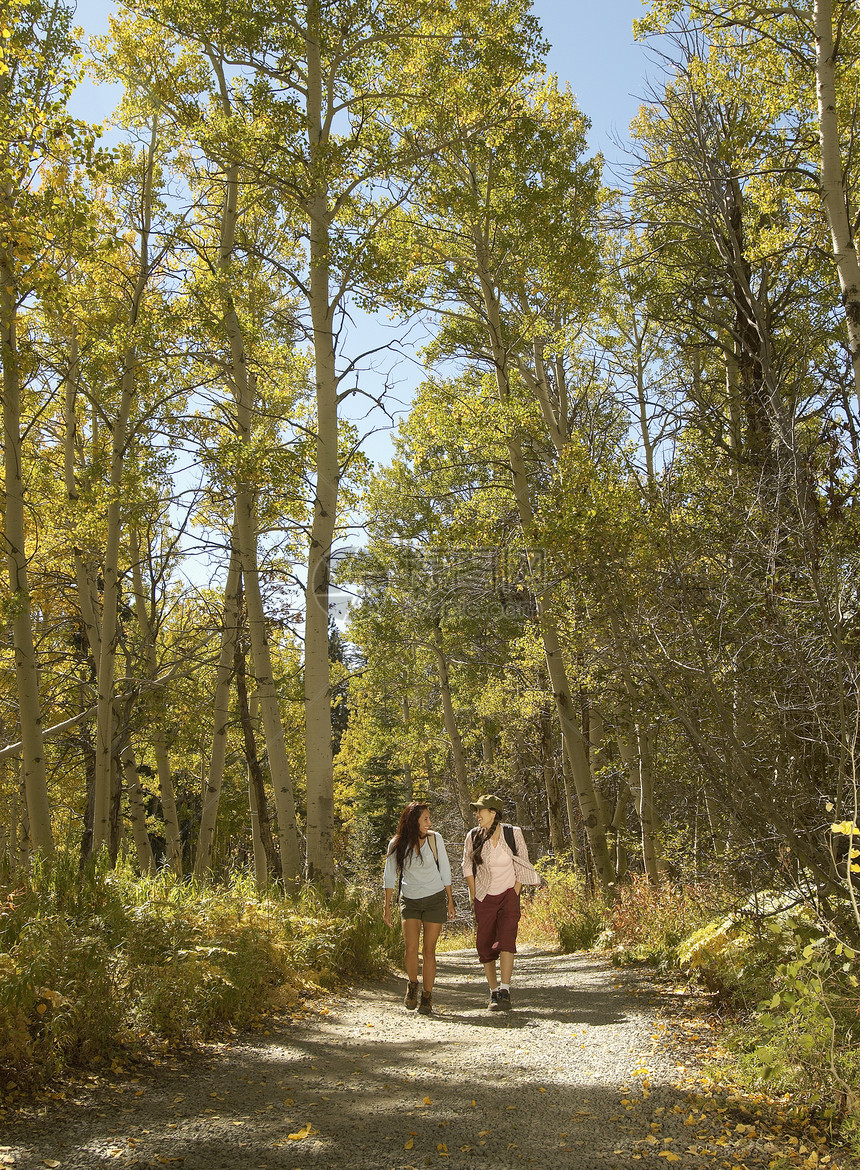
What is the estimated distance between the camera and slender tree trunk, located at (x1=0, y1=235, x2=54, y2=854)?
8195 millimetres

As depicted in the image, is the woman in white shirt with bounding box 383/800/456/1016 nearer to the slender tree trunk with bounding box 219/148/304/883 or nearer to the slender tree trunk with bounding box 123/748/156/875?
the slender tree trunk with bounding box 219/148/304/883

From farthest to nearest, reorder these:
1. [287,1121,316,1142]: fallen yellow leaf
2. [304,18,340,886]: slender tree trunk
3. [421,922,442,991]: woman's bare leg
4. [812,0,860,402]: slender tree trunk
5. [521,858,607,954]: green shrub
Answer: [521,858,607,954]: green shrub < [304,18,340,886]: slender tree trunk < [421,922,442,991]: woman's bare leg < [812,0,860,402]: slender tree trunk < [287,1121,316,1142]: fallen yellow leaf

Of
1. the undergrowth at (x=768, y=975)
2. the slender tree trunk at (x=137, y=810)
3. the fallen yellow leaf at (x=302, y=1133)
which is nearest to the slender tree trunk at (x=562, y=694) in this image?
the undergrowth at (x=768, y=975)

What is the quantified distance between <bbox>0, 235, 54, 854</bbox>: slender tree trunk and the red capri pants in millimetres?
4340

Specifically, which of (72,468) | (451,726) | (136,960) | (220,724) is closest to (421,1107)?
(136,960)

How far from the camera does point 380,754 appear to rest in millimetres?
27422

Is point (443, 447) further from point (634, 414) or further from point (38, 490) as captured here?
point (38, 490)

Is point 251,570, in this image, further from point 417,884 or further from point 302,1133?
point 302,1133

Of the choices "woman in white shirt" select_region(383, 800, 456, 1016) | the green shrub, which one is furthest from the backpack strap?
the green shrub

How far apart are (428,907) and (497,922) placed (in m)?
0.63

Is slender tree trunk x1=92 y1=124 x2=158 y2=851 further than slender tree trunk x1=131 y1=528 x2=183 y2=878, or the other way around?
slender tree trunk x1=131 y1=528 x2=183 y2=878

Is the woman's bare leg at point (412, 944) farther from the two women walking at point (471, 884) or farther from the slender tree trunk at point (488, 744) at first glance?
the slender tree trunk at point (488, 744)

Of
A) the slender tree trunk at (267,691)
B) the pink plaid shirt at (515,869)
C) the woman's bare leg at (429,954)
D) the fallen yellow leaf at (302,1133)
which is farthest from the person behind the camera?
the slender tree trunk at (267,691)

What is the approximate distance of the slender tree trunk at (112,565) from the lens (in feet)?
34.1
